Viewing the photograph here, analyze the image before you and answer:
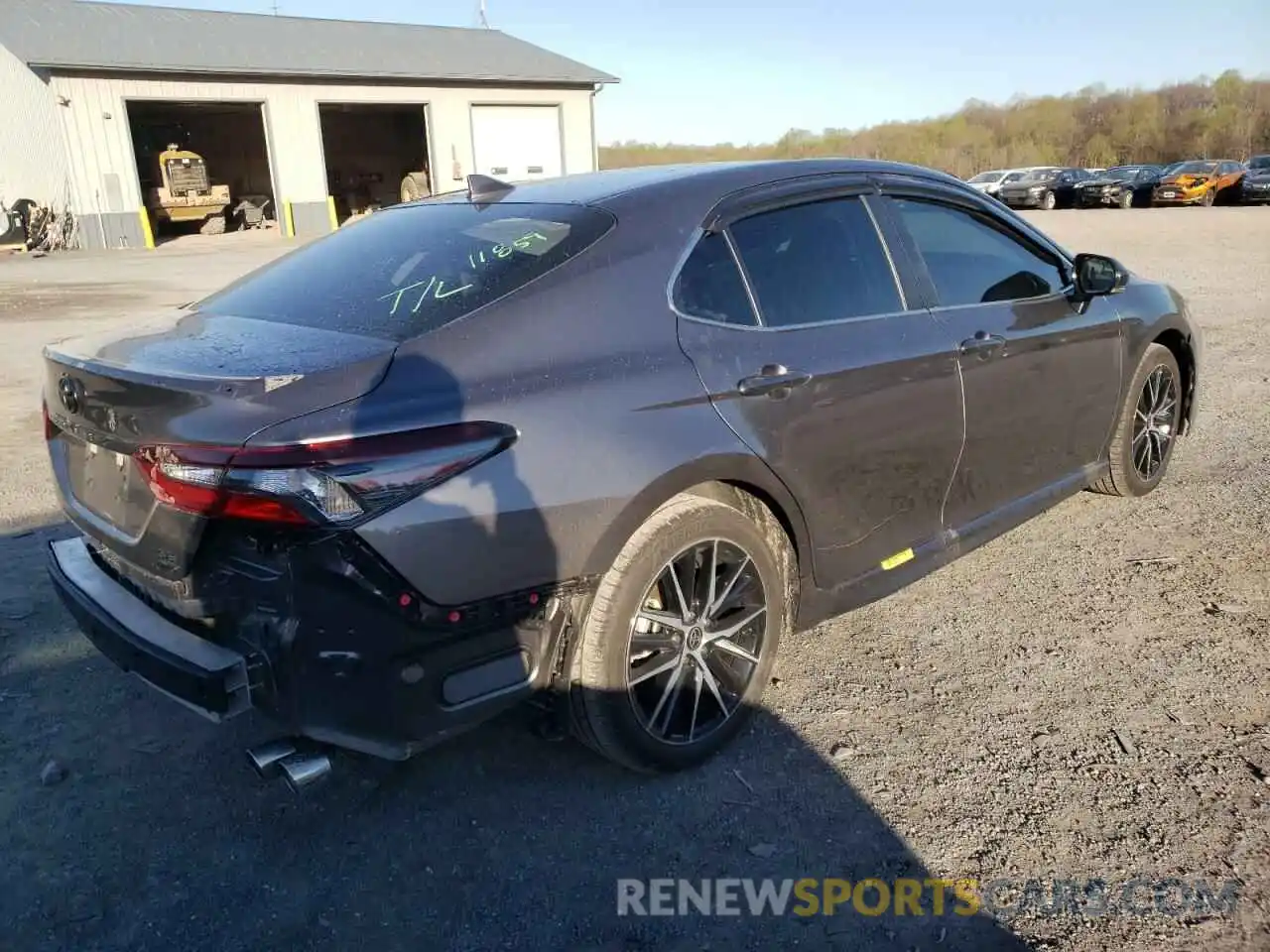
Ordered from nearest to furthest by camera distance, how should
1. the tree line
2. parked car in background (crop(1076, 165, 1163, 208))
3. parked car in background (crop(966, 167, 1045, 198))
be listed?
A: parked car in background (crop(1076, 165, 1163, 208)) < parked car in background (crop(966, 167, 1045, 198)) < the tree line

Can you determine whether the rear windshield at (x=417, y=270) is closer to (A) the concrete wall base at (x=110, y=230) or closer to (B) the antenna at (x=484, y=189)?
(B) the antenna at (x=484, y=189)

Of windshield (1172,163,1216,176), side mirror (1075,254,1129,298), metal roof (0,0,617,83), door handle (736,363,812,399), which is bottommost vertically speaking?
windshield (1172,163,1216,176)

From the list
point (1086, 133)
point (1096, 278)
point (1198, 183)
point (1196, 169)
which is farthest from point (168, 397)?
point (1086, 133)

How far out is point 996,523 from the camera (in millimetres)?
3836

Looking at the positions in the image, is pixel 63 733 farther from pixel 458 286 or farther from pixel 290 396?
pixel 458 286

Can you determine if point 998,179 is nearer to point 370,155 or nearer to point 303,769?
point 370,155

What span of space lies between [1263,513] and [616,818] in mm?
3817

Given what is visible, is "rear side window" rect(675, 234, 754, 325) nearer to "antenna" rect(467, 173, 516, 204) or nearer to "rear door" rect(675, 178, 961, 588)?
"rear door" rect(675, 178, 961, 588)

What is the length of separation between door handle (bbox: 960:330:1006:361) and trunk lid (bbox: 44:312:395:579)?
84.2 inches

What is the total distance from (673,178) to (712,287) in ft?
1.44

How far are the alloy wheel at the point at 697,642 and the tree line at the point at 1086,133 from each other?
47539 millimetres

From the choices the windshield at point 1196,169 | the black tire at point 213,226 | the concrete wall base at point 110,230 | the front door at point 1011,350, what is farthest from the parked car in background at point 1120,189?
the front door at point 1011,350

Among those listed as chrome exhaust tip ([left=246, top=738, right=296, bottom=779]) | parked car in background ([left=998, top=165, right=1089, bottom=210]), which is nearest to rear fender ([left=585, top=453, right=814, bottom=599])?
chrome exhaust tip ([left=246, top=738, right=296, bottom=779])

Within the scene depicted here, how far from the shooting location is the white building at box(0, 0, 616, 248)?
2459cm
